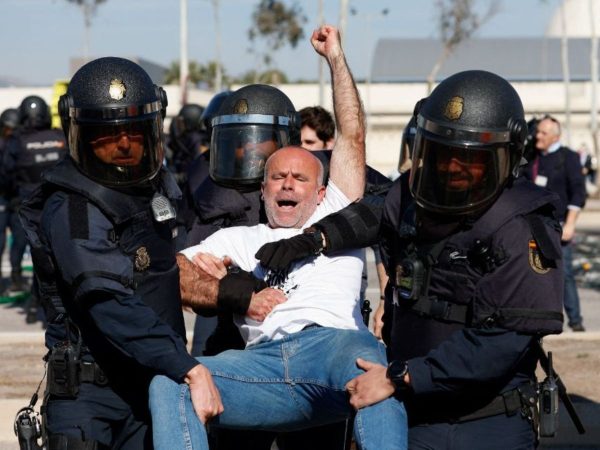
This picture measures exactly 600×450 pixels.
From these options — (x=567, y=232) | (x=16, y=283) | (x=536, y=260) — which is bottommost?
(x=16, y=283)

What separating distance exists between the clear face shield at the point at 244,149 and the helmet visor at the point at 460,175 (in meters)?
1.59

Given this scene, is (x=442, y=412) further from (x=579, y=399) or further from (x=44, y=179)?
(x=579, y=399)

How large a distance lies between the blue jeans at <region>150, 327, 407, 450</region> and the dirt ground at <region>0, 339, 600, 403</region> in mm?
3560

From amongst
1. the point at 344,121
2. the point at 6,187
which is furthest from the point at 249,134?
the point at 6,187

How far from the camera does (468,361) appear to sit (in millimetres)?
3650

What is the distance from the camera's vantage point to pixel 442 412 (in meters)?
3.87

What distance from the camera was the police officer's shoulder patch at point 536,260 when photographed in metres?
3.65

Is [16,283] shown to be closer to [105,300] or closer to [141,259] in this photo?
[141,259]

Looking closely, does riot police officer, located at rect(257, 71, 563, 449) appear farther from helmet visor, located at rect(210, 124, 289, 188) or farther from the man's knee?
helmet visor, located at rect(210, 124, 289, 188)

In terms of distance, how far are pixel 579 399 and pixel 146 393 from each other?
381cm

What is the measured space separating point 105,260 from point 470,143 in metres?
1.32

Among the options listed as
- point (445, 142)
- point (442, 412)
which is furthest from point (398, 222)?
point (442, 412)

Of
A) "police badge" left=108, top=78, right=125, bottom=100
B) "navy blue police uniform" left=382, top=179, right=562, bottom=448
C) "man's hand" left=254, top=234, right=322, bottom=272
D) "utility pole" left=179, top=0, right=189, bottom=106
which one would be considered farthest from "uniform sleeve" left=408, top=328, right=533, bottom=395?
"utility pole" left=179, top=0, right=189, bottom=106

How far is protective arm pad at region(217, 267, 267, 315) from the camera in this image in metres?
4.42
